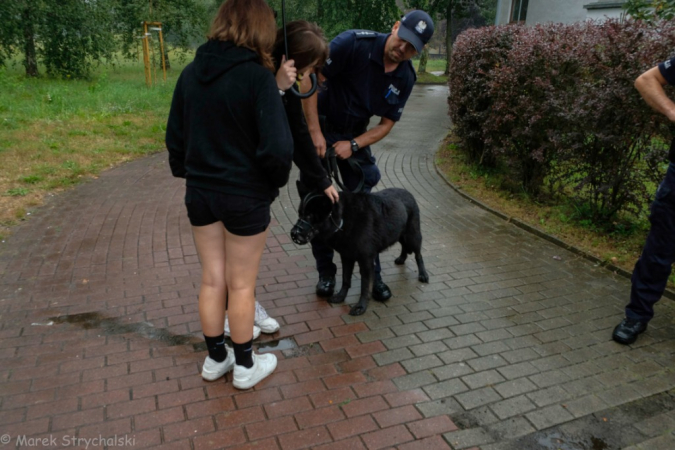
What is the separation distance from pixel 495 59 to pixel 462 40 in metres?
1.09

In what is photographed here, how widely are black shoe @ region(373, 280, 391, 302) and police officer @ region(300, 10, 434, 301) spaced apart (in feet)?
2.84

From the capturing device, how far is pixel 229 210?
255cm

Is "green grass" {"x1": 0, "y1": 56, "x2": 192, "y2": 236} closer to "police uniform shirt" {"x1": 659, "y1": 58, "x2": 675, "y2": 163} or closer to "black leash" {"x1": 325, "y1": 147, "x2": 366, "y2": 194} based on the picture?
"black leash" {"x1": 325, "y1": 147, "x2": 366, "y2": 194}

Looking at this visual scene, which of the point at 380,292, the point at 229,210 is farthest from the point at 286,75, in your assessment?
the point at 380,292

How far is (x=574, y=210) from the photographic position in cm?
593

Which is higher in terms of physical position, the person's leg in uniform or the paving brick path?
the person's leg in uniform

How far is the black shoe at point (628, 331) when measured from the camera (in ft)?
11.6

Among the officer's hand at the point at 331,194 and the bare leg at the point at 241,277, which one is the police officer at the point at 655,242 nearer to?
the officer's hand at the point at 331,194

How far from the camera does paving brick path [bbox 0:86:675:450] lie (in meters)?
2.71

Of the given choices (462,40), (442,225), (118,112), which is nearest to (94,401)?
(442,225)

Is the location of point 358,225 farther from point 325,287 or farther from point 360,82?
point 360,82

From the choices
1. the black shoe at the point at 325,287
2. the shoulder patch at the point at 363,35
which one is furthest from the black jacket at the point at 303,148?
the black shoe at the point at 325,287

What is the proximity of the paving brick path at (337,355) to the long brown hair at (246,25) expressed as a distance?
6.45ft

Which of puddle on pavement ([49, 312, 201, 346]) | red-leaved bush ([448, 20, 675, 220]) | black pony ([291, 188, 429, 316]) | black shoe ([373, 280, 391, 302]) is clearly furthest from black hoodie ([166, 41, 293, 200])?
red-leaved bush ([448, 20, 675, 220])
